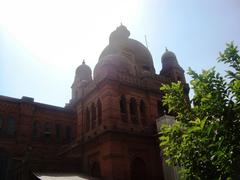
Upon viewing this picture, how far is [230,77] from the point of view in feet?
20.4

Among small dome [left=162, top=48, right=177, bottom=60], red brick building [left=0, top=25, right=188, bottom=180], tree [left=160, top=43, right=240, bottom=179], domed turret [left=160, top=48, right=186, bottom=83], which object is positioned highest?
small dome [left=162, top=48, right=177, bottom=60]

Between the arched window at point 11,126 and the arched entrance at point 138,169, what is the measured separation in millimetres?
10499

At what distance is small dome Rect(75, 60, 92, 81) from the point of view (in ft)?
86.6

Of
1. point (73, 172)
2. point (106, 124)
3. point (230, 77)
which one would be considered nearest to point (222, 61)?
point (230, 77)

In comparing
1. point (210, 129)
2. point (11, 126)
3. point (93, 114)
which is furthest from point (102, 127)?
point (210, 129)

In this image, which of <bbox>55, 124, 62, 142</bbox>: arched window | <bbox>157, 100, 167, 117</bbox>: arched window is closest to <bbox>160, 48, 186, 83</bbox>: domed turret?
<bbox>157, 100, 167, 117</bbox>: arched window

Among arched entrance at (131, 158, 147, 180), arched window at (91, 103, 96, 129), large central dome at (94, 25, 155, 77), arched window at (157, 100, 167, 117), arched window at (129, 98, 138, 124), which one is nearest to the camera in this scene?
arched entrance at (131, 158, 147, 180)

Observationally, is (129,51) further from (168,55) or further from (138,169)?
(138,169)

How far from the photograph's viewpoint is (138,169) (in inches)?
654

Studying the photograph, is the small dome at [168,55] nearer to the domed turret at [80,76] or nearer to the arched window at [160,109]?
the arched window at [160,109]

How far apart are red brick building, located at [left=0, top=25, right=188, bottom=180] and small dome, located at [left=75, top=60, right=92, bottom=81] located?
320cm

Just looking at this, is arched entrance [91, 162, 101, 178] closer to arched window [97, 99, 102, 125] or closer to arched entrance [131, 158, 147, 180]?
arched entrance [131, 158, 147, 180]

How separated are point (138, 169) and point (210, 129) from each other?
1199cm

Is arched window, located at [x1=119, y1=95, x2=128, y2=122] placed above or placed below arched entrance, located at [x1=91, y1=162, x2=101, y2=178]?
above
